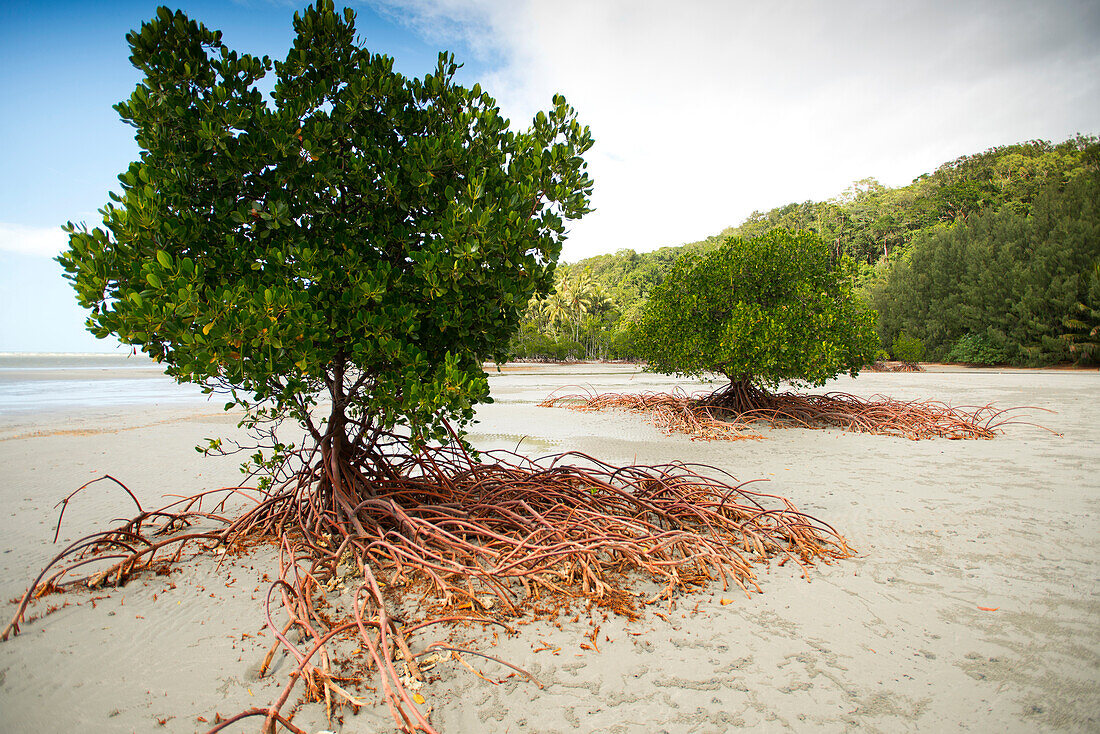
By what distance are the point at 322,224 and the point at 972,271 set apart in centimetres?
4363

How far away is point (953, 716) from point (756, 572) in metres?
1.57

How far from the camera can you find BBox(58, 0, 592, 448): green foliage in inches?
124

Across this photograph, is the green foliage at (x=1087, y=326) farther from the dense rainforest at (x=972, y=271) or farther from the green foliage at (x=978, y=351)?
the green foliage at (x=978, y=351)

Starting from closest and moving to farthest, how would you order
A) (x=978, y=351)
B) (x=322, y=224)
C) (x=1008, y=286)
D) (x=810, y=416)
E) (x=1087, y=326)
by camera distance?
1. (x=322, y=224)
2. (x=810, y=416)
3. (x=1087, y=326)
4. (x=1008, y=286)
5. (x=978, y=351)

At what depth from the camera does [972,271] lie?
34.5 metres

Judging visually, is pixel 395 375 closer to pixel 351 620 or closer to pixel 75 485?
pixel 351 620

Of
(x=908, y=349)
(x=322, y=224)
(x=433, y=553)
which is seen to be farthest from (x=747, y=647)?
(x=908, y=349)

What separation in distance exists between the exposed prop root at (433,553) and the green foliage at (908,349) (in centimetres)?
3970

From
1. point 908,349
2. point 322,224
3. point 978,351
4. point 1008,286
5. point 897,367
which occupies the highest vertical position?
point 1008,286

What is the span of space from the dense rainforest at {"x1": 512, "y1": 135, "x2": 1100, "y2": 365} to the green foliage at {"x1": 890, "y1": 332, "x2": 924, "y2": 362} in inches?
3.3

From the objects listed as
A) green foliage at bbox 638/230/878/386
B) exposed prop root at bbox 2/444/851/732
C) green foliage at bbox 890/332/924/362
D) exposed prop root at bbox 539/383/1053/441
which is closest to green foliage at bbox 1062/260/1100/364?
green foliage at bbox 890/332/924/362

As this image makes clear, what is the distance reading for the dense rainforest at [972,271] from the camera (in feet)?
94.1

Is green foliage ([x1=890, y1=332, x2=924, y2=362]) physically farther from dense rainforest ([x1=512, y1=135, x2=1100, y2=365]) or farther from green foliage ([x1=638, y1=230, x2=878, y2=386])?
green foliage ([x1=638, y1=230, x2=878, y2=386])

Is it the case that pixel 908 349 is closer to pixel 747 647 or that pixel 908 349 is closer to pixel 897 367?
pixel 897 367
